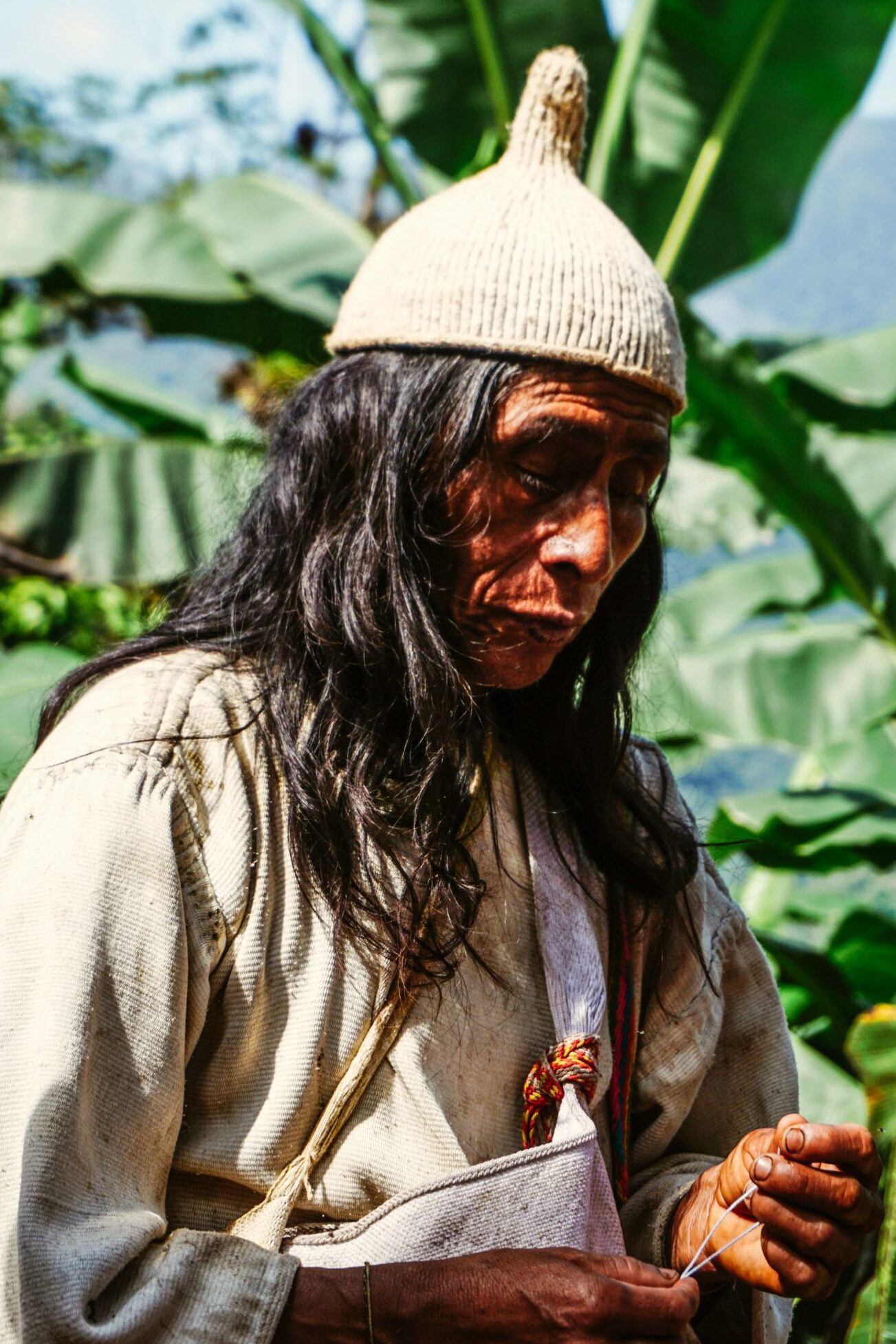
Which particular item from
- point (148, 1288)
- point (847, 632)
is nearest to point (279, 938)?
point (148, 1288)

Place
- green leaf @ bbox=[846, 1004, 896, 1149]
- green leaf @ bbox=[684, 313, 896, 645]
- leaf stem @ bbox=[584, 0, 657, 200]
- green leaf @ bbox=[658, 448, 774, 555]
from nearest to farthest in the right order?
1. green leaf @ bbox=[846, 1004, 896, 1149]
2. green leaf @ bbox=[684, 313, 896, 645]
3. leaf stem @ bbox=[584, 0, 657, 200]
4. green leaf @ bbox=[658, 448, 774, 555]

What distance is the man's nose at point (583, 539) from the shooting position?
1.46 meters

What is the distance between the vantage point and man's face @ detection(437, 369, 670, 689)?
1461 millimetres

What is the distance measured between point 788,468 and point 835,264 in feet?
10.3

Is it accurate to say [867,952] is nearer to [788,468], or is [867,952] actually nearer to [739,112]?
[788,468]

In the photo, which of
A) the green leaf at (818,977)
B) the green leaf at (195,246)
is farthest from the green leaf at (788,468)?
the green leaf at (195,246)

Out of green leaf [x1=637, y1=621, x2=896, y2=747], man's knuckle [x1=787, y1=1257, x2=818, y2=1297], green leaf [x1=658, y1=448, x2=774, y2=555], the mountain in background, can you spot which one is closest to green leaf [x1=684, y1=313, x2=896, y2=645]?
green leaf [x1=637, y1=621, x2=896, y2=747]

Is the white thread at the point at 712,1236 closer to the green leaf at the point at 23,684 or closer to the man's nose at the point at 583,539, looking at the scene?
the man's nose at the point at 583,539

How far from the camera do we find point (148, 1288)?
113 cm

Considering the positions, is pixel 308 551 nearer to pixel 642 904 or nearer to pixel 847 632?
pixel 642 904

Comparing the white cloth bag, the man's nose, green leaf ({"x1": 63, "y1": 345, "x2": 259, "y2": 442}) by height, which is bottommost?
green leaf ({"x1": 63, "y1": 345, "x2": 259, "y2": 442})

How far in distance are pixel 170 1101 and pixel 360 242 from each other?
13.1 ft

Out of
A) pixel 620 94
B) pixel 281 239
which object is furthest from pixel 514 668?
pixel 281 239

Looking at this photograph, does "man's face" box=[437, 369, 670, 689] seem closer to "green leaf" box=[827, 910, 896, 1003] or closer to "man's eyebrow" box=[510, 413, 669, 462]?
"man's eyebrow" box=[510, 413, 669, 462]
